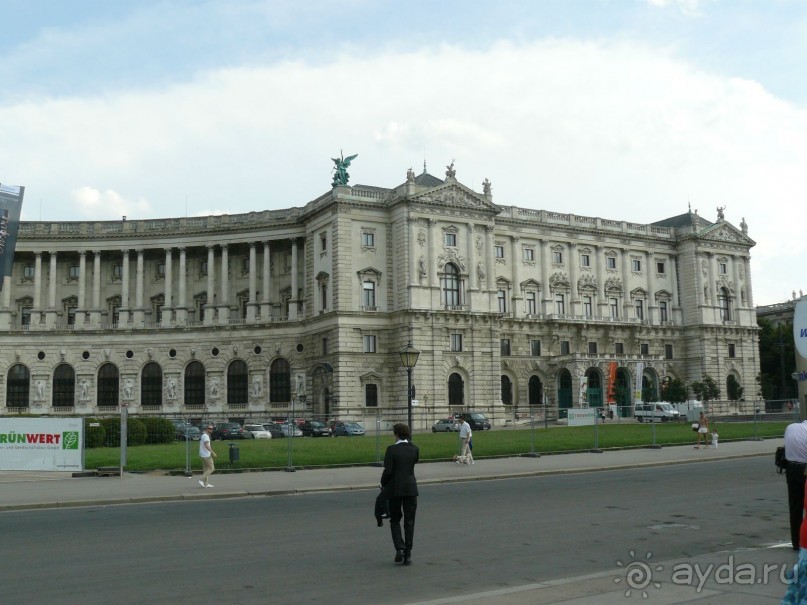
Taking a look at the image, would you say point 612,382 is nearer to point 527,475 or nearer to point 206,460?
point 527,475

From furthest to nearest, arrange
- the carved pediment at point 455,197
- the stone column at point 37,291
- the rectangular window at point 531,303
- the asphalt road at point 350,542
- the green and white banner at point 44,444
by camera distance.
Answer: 1. the rectangular window at point 531,303
2. the stone column at point 37,291
3. the carved pediment at point 455,197
4. the green and white banner at point 44,444
5. the asphalt road at point 350,542

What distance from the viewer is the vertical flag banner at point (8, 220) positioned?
147ft

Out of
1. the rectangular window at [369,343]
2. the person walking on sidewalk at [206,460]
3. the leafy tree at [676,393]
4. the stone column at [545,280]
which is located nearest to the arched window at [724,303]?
the leafy tree at [676,393]

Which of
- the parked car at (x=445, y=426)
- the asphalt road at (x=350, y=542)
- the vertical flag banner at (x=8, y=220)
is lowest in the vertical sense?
the asphalt road at (x=350, y=542)

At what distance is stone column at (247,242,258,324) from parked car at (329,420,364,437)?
24999mm

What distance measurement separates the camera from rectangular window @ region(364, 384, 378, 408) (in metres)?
80.1

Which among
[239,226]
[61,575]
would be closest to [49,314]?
[239,226]

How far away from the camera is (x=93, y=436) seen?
43469 mm

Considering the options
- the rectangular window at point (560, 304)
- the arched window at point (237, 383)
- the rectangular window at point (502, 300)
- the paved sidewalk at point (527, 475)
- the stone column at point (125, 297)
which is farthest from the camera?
the rectangular window at point (560, 304)

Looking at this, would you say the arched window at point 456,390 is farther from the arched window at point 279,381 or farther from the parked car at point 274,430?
the parked car at point 274,430

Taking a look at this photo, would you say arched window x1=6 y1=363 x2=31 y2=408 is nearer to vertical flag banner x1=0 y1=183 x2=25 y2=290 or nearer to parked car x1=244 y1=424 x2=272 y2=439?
parked car x1=244 y1=424 x2=272 y2=439

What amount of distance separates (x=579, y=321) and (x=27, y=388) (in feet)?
199

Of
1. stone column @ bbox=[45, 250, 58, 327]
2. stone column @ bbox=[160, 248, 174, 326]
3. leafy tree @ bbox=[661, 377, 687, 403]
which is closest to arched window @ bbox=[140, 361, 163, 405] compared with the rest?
stone column @ bbox=[160, 248, 174, 326]

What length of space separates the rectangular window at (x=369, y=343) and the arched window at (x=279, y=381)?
11.1 m
